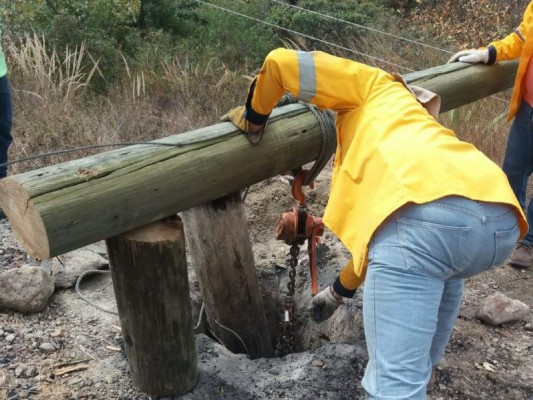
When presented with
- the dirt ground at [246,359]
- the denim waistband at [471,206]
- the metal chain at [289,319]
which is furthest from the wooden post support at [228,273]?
the denim waistband at [471,206]

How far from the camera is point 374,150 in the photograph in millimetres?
2014

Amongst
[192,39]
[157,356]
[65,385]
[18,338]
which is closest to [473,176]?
[157,356]

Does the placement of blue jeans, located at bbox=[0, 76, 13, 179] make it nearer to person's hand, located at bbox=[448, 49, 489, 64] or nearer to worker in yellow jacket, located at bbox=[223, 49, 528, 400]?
worker in yellow jacket, located at bbox=[223, 49, 528, 400]

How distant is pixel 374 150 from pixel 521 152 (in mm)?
2282

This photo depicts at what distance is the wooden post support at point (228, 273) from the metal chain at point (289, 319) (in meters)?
0.09

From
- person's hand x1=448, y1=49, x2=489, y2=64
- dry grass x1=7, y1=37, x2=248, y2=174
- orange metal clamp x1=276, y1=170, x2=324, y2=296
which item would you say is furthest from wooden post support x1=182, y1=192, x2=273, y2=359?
dry grass x1=7, y1=37, x2=248, y2=174

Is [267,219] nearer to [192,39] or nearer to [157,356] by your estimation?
[157,356]

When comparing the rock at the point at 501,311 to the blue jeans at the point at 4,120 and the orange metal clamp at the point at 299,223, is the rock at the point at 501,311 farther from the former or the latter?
the blue jeans at the point at 4,120

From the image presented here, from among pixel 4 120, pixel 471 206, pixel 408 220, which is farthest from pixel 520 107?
pixel 4 120

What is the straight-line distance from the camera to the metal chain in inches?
118

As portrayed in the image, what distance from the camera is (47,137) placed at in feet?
16.4

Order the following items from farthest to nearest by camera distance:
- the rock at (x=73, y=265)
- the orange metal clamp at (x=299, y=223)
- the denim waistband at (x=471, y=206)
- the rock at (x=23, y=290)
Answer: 1. the rock at (x=73, y=265)
2. the rock at (x=23, y=290)
3. the orange metal clamp at (x=299, y=223)
4. the denim waistband at (x=471, y=206)

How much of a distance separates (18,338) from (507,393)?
2.25m

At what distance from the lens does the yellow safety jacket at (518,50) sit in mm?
3596
